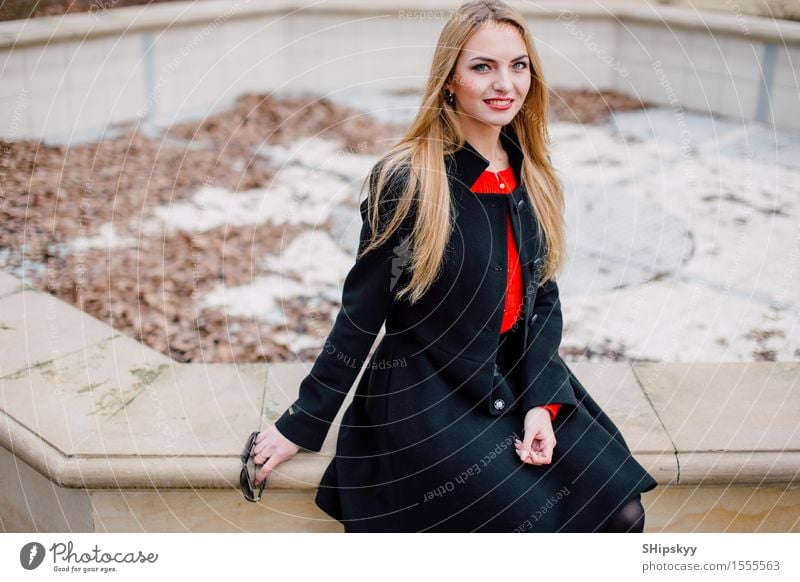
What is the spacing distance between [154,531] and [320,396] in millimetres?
608

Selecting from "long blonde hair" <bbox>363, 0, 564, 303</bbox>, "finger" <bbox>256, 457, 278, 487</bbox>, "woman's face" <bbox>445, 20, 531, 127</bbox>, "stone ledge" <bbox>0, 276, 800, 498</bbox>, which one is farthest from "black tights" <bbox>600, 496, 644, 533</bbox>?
"woman's face" <bbox>445, 20, 531, 127</bbox>

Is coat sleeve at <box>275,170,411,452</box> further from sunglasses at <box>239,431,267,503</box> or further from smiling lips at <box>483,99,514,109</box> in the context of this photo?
smiling lips at <box>483,99,514,109</box>

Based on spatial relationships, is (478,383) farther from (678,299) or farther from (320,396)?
(678,299)

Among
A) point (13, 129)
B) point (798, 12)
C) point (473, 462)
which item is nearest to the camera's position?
point (473, 462)

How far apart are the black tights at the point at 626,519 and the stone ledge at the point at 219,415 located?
0.19 m

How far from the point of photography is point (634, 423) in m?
2.33

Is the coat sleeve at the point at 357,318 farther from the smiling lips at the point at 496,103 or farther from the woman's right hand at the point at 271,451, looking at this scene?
the smiling lips at the point at 496,103

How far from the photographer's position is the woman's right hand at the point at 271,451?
6.91 feet

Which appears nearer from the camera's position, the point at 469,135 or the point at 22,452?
the point at 469,135

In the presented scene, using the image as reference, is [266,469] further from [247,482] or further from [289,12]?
[289,12]

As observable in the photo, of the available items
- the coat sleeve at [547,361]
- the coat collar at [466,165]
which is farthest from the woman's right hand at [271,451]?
the coat collar at [466,165]

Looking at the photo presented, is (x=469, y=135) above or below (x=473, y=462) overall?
above
